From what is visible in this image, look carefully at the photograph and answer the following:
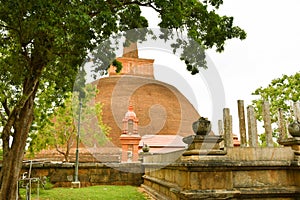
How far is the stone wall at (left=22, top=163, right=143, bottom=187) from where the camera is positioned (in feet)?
32.3

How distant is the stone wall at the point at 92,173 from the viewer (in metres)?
9.84

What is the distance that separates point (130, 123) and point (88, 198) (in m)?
12.0

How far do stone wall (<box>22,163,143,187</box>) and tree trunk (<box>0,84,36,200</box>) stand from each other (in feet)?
12.1

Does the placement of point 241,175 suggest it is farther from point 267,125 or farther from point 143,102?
point 143,102

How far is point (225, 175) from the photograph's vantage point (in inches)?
170

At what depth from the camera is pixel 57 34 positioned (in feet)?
14.7

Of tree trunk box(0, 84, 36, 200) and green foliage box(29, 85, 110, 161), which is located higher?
green foliage box(29, 85, 110, 161)

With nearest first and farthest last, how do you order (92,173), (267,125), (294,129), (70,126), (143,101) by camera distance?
(294,129) < (267,125) < (92,173) < (70,126) < (143,101)

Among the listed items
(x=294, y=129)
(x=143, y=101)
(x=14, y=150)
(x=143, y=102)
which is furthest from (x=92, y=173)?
(x=143, y=101)

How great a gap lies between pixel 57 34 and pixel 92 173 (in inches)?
280

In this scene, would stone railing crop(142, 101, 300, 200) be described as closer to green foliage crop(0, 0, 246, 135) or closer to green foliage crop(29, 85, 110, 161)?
green foliage crop(0, 0, 246, 135)

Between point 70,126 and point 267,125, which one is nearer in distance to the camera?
point 267,125

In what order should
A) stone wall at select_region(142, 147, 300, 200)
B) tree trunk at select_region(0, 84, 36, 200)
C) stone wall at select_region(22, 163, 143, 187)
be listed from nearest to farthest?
stone wall at select_region(142, 147, 300, 200) → tree trunk at select_region(0, 84, 36, 200) → stone wall at select_region(22, 163, 143, 187)

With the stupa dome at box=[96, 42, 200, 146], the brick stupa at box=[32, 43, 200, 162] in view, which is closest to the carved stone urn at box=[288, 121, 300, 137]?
the brick stupa at box=[32, 43, 200, 162]
